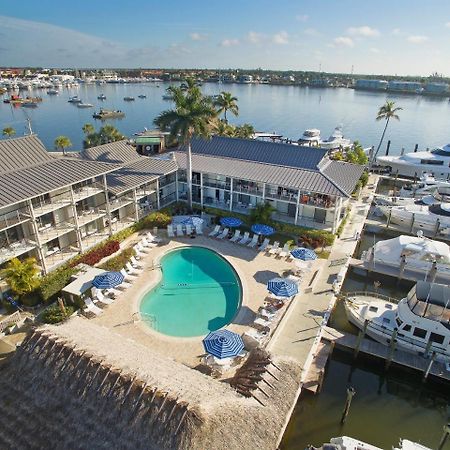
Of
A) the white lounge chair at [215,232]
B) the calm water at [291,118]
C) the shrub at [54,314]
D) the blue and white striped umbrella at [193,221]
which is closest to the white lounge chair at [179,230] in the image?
the blue and white striped umbrella at [193,221]

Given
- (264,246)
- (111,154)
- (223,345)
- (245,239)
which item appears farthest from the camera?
(111,154)

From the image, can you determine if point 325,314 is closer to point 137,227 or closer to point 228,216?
point 228,216

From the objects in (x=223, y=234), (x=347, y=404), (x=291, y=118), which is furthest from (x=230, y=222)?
(x=291, y=118)

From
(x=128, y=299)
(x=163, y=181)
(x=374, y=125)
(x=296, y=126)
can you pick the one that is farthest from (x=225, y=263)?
(x=374, y=125)

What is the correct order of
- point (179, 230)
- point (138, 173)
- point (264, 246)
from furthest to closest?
1. point (138, 173)
2. point (179, 230)
3. point (264, 246)

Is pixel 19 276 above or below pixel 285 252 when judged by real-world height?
above

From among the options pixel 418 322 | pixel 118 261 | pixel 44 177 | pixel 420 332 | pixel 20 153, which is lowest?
pixel 118 261

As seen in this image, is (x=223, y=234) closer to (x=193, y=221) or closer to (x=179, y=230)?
(x=193, y=221)

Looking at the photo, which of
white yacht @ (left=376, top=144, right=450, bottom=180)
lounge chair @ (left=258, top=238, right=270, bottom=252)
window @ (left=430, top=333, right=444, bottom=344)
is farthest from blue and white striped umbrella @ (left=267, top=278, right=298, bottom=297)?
white yacht @ (left=376, top=144, right=450, bottom=180)
